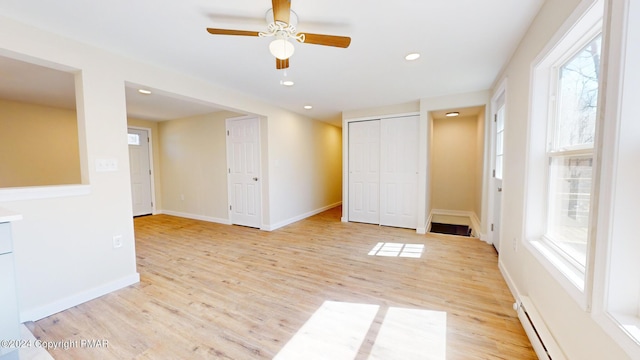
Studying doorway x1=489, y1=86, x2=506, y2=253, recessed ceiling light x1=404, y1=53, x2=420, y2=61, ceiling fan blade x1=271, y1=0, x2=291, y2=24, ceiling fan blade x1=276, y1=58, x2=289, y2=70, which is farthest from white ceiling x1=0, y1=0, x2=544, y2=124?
doorway x1=489, y1=86, x2=506, y2=253

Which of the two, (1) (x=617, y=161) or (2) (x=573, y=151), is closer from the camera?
(1) (x=617, y=161)

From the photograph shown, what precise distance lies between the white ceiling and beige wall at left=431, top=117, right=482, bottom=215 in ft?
6.79

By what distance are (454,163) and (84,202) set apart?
20.1 ft

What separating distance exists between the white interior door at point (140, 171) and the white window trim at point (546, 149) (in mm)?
6699

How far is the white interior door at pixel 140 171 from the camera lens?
5.39 m

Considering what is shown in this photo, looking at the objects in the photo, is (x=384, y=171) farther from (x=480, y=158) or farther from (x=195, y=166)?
(x=195, y=166)

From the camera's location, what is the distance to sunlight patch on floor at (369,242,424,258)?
3182 mm

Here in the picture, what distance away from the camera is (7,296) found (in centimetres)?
132

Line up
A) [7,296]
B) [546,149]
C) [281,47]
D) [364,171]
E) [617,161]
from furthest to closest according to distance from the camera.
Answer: [364,171]
[546,149]
[281,47]
[7,296]
[617,161]

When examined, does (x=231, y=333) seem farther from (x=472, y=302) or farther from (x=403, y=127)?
(x=403, y=127)

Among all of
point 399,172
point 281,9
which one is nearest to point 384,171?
point 399,172

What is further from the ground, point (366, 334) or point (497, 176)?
point (497, 176)

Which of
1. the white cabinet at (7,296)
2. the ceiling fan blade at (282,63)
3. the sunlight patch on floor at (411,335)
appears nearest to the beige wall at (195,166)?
the ceiling fan blade at (282,63)

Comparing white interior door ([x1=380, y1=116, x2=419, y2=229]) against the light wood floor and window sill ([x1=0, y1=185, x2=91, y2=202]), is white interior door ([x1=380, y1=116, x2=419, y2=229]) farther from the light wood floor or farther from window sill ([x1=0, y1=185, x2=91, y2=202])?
window sill ([x1=0, y1=185, x2=91, y2=202])
